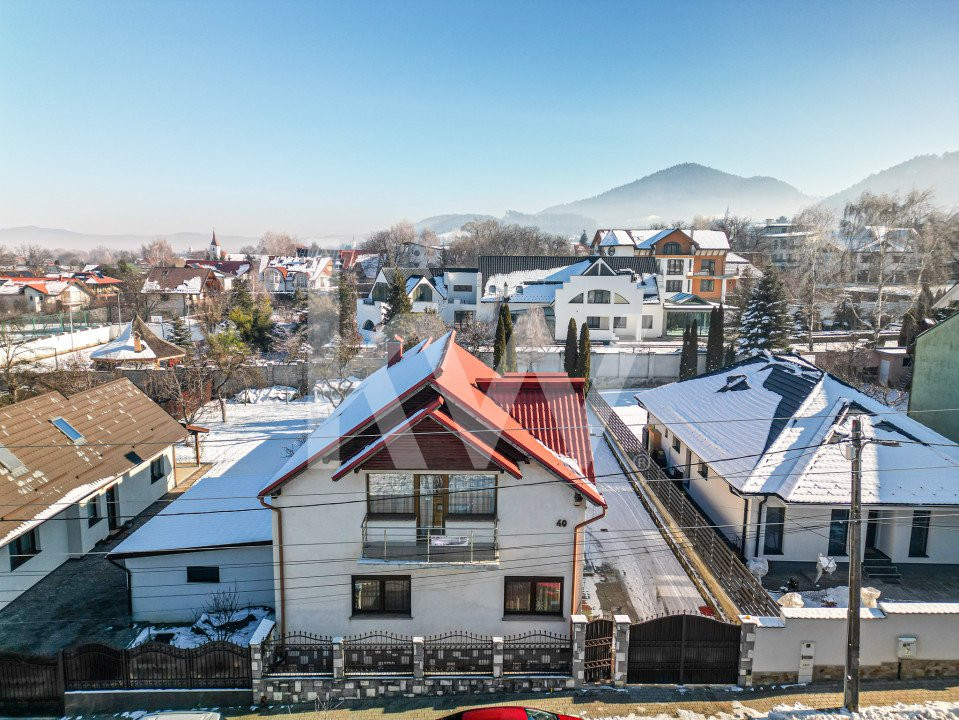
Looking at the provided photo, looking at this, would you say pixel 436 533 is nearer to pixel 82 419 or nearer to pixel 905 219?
pixel 82 419

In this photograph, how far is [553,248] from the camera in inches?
3413

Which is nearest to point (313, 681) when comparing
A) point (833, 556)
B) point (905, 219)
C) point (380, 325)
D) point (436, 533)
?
point (436, 533)

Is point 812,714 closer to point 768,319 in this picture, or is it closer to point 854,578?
point 854,578

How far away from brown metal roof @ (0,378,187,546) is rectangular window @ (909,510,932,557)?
2001 centimetres

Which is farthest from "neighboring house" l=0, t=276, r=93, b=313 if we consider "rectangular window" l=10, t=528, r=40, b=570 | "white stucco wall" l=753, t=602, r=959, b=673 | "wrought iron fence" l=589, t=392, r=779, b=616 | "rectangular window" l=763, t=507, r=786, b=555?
"white stucco wall" l=753, t=602, r=959, b=673

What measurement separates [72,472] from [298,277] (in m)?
49.4

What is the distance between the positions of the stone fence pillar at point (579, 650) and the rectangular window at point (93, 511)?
42.1ft

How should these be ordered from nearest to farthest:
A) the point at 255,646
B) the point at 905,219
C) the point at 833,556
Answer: the point at 255,646, the point at 833,556, the point at 905,219

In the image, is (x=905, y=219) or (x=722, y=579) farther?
(x=905, y=219)

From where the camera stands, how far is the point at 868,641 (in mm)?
10188

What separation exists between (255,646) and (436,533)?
3.59 m

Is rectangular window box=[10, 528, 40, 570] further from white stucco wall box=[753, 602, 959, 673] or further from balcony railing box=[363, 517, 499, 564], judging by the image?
white stucco wall box=[753, 602, 959, 673]

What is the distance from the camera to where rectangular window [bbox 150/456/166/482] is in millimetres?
18594

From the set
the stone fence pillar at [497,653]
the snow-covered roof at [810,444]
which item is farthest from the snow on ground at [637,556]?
the stone fence pillar at [497,653]
